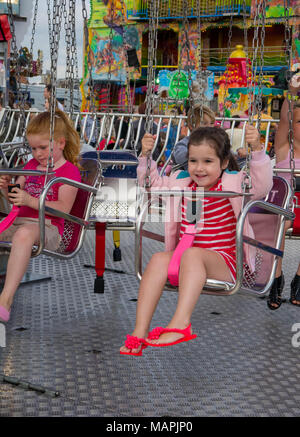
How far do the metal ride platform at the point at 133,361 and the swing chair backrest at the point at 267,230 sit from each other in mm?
405

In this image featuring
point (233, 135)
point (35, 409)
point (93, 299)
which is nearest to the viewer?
point (35, 409)

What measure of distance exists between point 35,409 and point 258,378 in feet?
3.11

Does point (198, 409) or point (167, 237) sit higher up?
point (167, 237)

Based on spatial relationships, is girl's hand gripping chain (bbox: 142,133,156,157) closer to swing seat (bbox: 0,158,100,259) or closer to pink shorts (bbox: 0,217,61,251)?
swing seat (bbox: 0,158,100,259)

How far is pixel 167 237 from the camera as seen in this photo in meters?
2.72

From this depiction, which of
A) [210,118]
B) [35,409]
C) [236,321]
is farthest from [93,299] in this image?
[35,409]

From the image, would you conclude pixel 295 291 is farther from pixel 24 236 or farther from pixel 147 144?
pixel 24 236

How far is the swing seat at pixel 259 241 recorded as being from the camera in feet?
7.95

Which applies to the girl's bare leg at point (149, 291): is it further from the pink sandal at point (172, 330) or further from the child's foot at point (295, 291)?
the child's foot at point (295, 291)

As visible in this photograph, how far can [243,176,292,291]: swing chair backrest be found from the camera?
2.78 metres

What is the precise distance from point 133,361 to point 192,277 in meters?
0.75

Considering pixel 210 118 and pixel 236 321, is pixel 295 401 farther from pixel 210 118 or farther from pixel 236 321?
pixel 210 118

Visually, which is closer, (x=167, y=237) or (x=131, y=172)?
(x=167, y=237)

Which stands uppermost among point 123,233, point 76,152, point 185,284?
point 76,152
